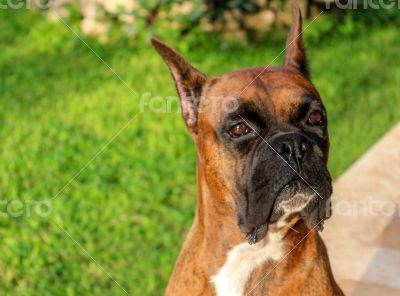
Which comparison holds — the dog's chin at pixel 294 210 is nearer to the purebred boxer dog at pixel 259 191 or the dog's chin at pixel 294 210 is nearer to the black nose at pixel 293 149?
the purebred boxer dog at pixel 259 191

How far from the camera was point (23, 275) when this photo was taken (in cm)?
604

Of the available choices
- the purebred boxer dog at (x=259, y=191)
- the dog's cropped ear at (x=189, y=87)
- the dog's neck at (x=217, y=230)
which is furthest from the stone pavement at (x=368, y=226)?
the dog's cropped ear at (x=189, y=87)

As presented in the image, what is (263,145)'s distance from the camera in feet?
13.5

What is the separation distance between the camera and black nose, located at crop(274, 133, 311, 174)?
13.1ft

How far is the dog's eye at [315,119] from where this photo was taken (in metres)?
4.26

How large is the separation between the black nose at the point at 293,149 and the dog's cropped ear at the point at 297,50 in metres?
0.68

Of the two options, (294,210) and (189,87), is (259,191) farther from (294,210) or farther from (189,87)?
(189,87)

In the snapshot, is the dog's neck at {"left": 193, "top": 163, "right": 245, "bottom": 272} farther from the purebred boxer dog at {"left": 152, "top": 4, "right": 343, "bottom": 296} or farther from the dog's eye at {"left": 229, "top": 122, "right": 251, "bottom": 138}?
the dog's eye at {"left": 229, "top": 122, "right": 251, "bottom": 138}

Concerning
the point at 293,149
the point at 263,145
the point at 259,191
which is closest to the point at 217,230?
the point at 259,191

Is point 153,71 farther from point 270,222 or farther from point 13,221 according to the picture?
point 270,222

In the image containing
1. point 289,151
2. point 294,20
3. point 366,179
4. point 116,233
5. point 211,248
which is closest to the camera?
point 289,151

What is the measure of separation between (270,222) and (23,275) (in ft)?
8.31

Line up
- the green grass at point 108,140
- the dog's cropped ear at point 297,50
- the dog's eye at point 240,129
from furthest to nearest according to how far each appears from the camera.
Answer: the green grass at point 108,140 → the dog's cropped ear at point 297,50 → the dog's eye at point 240,129

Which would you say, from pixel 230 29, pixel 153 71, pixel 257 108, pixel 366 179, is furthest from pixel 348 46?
pixel 257 108
